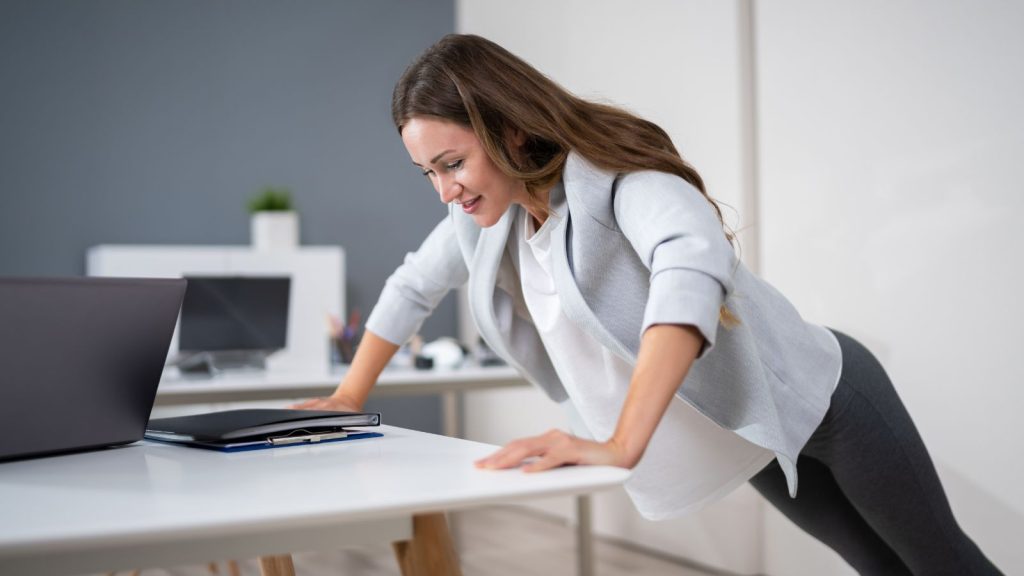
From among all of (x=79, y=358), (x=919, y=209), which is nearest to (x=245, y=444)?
(x=79, y=358)

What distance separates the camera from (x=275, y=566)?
137 centimetres

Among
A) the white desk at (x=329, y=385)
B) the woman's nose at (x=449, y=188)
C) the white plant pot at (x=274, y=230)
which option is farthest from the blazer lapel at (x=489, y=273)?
the white plant pot at (x=274, y=230)

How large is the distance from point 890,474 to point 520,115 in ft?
2.47

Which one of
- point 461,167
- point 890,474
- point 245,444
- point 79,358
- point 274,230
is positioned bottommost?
point 890,474

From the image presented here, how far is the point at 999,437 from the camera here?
2086 mm

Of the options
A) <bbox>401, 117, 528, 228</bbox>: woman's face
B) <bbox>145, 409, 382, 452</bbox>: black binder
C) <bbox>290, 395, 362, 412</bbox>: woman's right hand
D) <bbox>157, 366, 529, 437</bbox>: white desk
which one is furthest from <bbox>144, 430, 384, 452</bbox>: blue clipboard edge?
<bbox>157, 366, 529, 437</bbox>: white desk

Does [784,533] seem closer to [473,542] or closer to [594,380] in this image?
[473,542]

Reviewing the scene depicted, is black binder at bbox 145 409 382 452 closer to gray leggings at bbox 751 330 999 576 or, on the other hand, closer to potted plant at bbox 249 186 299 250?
gray leggings at bbox 751 330 999 576

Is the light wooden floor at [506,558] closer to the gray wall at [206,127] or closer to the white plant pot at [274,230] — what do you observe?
the gray wall at [206,127]

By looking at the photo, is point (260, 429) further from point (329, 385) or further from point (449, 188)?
point (329, 385)

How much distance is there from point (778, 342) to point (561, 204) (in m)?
0.37

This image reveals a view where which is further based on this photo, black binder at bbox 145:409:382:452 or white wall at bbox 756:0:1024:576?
white wall at bbox 756:0:1024:576

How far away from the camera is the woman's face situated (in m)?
1.21

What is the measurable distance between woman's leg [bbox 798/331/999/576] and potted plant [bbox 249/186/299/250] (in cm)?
307
